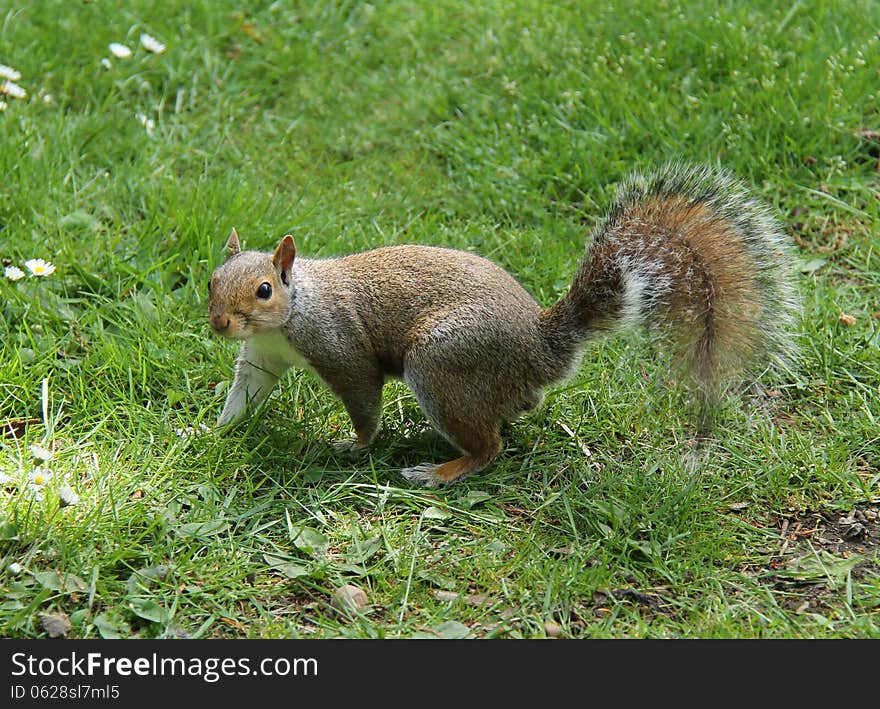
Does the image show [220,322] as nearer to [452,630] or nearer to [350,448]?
[350,448]

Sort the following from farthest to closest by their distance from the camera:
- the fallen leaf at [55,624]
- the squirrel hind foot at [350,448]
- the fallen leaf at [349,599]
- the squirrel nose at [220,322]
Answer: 1. the squirrel hind foot at [350,448]
2. the squirrel nose at [220,322]
3. the fallen leaf at [349,599]
4. the fallen leaf at [55,624]

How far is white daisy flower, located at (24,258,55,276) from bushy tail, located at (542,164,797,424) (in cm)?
149

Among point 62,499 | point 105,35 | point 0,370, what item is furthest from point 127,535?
point 105,35

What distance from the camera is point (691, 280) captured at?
2.67 m

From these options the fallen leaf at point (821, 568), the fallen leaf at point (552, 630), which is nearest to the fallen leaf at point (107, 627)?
the fallen leaf at point (552, 630)

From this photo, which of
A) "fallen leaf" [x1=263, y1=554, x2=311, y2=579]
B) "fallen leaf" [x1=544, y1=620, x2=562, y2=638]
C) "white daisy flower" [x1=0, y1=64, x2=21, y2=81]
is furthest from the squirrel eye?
"white daisy flower" [x1=0, y1=64, x2=21, y2=81]

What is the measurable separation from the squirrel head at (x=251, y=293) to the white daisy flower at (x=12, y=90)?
1.68 m

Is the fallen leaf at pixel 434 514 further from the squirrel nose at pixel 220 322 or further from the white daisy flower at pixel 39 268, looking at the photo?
the white daisy flower at pixel 39 268

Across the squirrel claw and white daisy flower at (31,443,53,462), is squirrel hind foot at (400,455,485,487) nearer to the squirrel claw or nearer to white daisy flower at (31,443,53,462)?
the squirrel claw

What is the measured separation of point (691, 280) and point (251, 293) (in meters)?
1.07

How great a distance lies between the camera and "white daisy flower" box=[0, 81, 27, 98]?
3961 mm

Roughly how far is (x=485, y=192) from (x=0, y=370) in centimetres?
176

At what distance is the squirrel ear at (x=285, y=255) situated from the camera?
272cm

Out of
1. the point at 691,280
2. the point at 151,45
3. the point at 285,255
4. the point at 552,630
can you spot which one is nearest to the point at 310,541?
the point at 552,630
